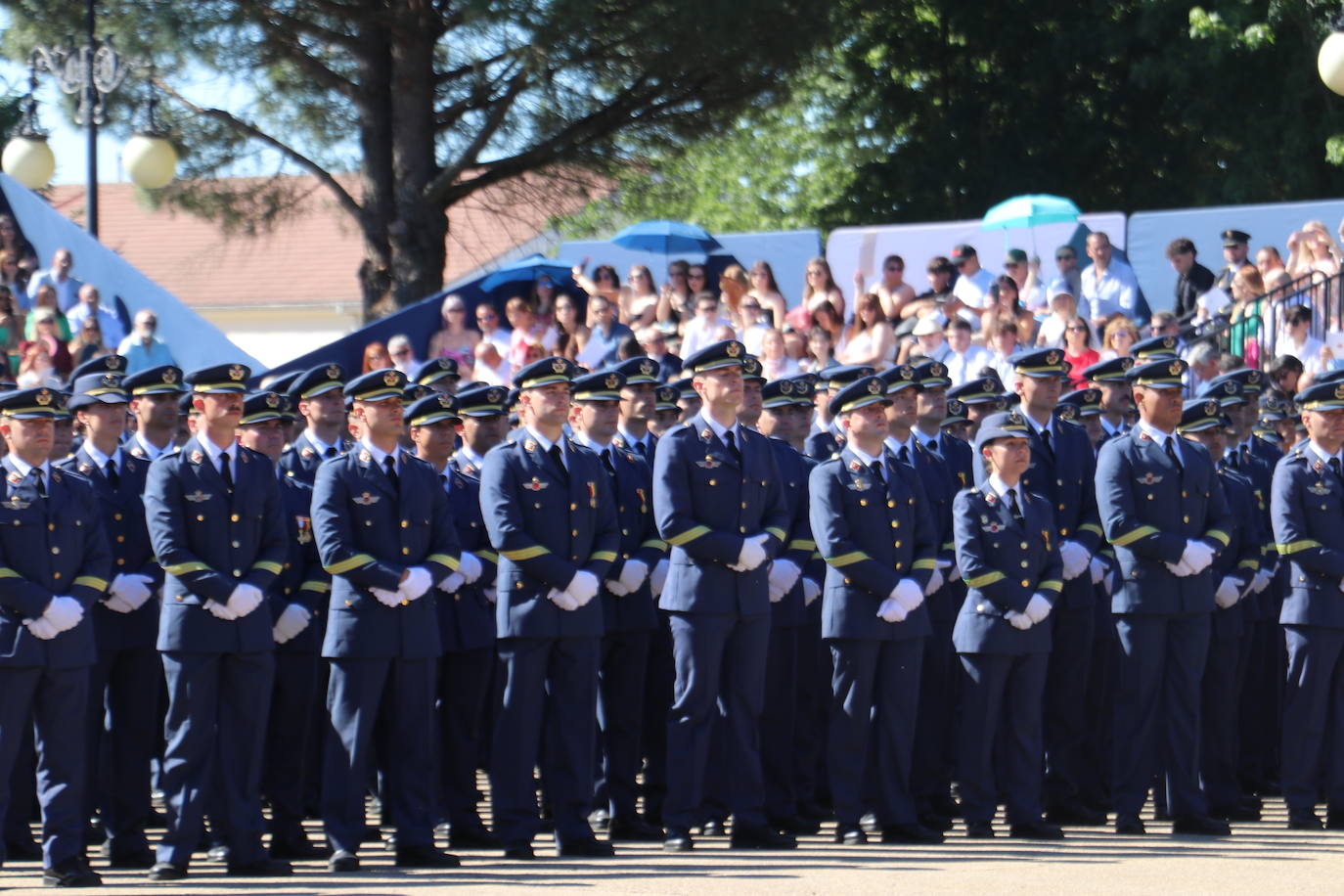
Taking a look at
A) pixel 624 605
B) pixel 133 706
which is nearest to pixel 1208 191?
pixel 624 605

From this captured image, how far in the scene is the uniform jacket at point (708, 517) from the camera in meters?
9.20

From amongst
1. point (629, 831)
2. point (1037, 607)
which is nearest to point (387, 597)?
point (629, 831)

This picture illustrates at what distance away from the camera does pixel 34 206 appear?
17.8m

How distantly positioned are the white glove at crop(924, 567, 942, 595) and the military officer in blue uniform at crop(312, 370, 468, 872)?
2273mm

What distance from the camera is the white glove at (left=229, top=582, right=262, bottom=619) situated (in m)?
8.52

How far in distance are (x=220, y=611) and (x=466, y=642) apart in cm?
152

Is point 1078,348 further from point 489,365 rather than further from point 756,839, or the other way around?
point 756,839

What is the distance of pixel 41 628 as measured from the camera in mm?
8234

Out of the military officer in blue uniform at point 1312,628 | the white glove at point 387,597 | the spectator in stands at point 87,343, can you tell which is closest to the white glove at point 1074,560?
the military officer in blue uniform at point 1312,628

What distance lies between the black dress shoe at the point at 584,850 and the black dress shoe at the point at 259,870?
1.18 m

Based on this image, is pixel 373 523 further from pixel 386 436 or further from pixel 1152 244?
pixel 1152 244

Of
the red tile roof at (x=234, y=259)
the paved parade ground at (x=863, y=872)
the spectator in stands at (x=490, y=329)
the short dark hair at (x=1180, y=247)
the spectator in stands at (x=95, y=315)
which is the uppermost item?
the red tile roof at (x=234, y=259)

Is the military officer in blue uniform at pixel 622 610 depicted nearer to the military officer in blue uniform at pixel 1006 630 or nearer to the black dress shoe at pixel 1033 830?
the military officer in blue uniform at pixel 1006 630

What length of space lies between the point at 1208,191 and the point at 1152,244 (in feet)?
25.3
